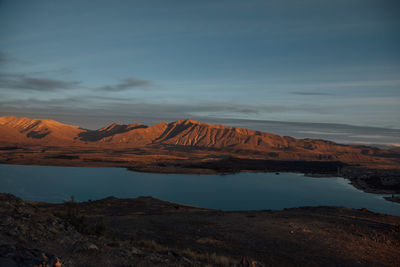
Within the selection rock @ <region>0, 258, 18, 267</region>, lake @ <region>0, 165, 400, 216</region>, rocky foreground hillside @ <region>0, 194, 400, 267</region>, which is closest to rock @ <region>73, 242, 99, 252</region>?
rocky foreground hillside @ <region>0, 194, 400, 267</region>

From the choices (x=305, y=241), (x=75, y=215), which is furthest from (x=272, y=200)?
(x=75, y=215)

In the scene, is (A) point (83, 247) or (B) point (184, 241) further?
(B) point (184, 241)

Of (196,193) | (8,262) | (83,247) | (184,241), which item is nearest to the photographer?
(8,262)

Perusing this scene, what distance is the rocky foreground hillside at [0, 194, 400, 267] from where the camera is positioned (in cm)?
824

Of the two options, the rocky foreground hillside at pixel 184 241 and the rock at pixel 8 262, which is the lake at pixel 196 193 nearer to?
the rocky foreground hillside at pixel 184 241

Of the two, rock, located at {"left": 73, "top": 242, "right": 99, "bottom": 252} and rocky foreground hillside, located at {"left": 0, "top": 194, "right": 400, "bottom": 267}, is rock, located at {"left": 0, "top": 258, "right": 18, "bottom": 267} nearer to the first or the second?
rocky foreground hillside, located at {"left": 0, "top": 194, "right": 400, "bottom": 267}

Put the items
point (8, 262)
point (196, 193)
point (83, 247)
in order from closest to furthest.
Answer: point (8, 262), point (83, 247), point (196, 193)

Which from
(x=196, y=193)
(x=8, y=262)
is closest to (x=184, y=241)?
(x=8, y=262)

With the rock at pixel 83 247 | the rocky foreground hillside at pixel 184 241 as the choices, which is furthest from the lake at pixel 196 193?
the rock at pixel 83 247

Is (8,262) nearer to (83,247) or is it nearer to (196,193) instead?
(83,247)

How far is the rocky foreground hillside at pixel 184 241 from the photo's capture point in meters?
8.24

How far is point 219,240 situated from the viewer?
605 inches

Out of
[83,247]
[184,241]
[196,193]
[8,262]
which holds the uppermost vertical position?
[8,262]

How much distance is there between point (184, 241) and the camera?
14.9m
